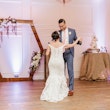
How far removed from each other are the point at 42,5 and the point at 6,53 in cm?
164

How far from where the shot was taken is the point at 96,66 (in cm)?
636

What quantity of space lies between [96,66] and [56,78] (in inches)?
100

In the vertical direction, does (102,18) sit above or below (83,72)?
above

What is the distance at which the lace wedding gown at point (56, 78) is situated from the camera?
13.0ft

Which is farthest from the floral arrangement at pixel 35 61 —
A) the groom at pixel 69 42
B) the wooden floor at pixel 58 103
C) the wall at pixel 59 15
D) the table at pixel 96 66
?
the groom at pixel 69 42

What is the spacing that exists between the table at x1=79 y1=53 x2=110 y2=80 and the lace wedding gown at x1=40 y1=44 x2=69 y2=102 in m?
2.40

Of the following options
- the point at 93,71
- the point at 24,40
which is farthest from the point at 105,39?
the point at 24,40

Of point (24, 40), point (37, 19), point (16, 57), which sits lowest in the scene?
point (16, 57)

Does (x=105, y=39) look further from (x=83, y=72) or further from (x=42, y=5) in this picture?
(x=42, y=5)

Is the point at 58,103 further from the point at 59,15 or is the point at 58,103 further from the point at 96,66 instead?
the point at 59,15

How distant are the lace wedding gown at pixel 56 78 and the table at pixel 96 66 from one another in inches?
94.4

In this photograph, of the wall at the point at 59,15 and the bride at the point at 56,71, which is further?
the wall at the point at 59,15

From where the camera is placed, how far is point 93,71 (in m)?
6.37

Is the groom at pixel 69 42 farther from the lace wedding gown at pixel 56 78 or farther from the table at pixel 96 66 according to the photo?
the table at pixel 96 66
